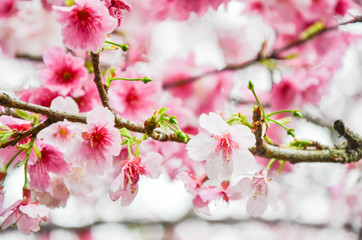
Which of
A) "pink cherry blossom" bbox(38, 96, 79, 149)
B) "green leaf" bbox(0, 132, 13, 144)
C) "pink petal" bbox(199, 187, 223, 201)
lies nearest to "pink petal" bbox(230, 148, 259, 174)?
"pink petal" bbox(199, 187, 223, 201)

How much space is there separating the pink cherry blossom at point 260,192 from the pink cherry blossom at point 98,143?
0.38m

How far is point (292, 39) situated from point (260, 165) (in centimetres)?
107

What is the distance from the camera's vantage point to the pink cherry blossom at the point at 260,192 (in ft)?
3.88

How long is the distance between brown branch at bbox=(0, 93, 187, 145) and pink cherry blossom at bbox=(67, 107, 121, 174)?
34 mm

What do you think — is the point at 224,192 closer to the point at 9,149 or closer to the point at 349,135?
the point at 349,135

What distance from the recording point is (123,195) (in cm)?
108

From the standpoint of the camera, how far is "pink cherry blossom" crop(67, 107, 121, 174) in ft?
3.25

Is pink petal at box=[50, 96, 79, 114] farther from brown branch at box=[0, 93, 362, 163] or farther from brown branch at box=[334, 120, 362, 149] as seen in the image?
brown branch at box=[334, 120, 362, 149]

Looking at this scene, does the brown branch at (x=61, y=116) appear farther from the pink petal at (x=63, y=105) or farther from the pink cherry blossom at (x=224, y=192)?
the pink cherry blossom at (x=224, y=192)

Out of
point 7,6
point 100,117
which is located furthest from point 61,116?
point 7,6

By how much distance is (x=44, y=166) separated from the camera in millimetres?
1158

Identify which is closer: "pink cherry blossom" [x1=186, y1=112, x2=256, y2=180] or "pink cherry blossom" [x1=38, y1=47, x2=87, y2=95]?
"pink cherry blossom" [x1=186, y1=112, x2=256, y2=180]

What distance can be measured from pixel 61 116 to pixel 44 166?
0.83ft

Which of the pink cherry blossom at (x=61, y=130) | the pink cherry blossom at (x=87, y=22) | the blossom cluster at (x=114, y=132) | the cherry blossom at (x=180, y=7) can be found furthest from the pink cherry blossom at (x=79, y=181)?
the cherry blossom at (x=180, y=7)
